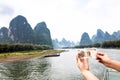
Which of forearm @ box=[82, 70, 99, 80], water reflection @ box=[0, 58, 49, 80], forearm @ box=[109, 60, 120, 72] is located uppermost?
forearm @ box=[109, 60, 120, 72]

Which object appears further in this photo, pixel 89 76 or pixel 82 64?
pixel 82 64

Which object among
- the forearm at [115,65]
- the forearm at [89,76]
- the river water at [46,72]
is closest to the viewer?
the forearm at [89,76]

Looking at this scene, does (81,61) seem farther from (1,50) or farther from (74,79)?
(1,50)

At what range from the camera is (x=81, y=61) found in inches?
93.2

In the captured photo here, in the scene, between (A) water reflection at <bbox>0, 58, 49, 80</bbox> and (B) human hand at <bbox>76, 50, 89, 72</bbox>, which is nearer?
(B) human hand at <bbox>76, 50, 89, 72</bbox>

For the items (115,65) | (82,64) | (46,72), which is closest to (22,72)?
(46,72)

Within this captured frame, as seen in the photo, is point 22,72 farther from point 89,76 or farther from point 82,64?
point 89,76

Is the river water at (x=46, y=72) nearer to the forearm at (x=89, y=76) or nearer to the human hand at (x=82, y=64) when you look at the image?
the human hand at (x=82, y=64)

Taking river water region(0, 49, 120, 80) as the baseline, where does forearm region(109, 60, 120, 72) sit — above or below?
above

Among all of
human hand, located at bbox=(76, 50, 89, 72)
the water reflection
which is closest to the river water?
the water reflection

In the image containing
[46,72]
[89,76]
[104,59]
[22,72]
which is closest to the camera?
[89,76]

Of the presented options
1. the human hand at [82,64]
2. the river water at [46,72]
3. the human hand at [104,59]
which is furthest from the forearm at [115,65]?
the river water at [46,72]

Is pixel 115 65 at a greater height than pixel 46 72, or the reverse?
pixel 115 65

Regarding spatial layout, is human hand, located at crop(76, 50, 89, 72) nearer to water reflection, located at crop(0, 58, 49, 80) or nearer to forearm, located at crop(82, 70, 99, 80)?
forearm, located at crop(82, 70, 99, 80)
